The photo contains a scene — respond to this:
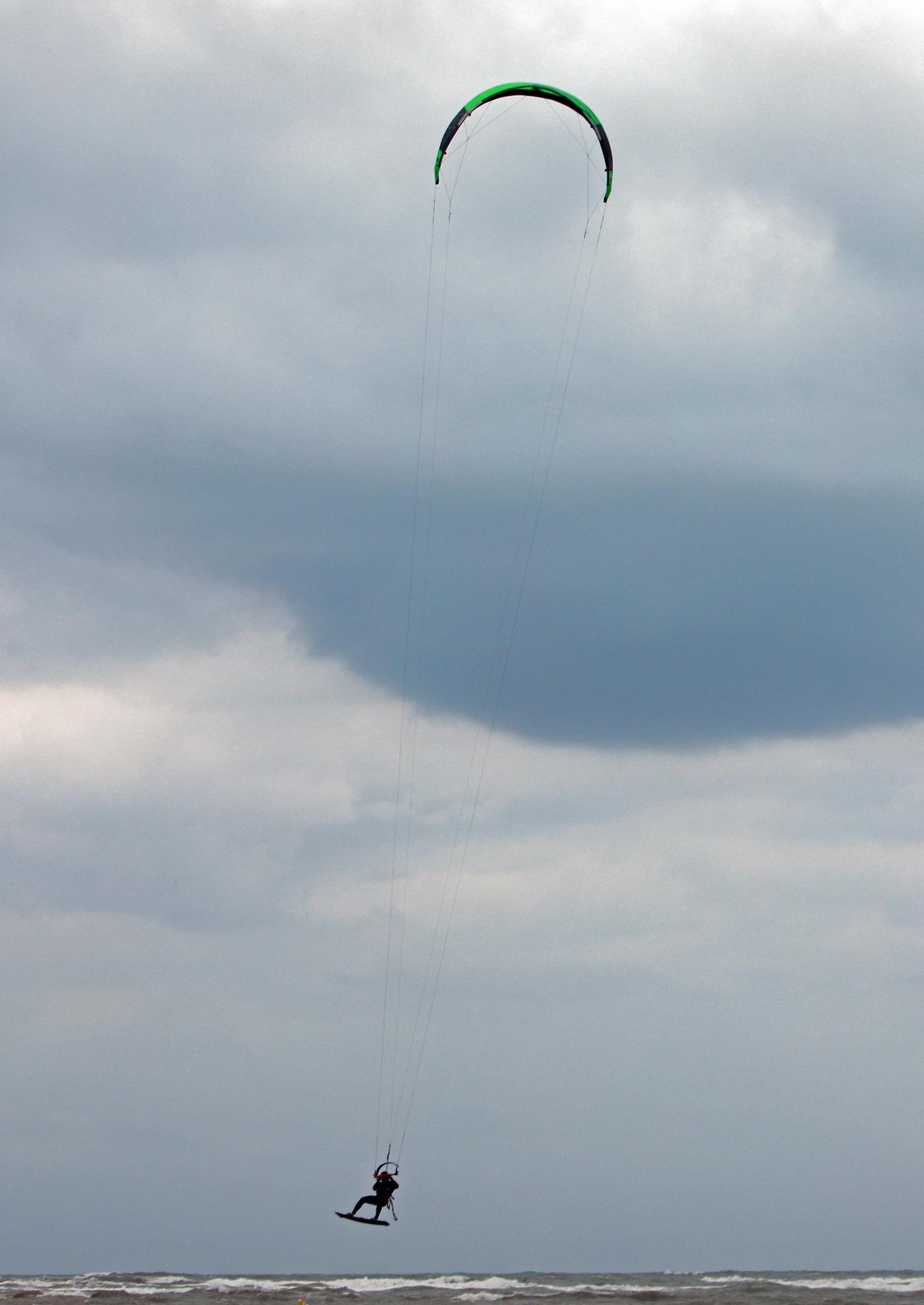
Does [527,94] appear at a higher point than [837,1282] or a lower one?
higher

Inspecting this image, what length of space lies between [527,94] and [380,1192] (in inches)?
945

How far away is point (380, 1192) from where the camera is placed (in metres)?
30.2

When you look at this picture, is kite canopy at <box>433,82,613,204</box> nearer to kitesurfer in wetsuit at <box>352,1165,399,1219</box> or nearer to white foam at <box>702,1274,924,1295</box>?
kitesurfer in wetsuit at <box>352,1165,399,1219</box>

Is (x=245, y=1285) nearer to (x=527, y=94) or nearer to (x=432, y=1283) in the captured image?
(x=432, y=1283)

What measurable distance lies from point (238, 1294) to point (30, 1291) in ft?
25.4

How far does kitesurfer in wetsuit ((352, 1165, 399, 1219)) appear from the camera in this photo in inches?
1182

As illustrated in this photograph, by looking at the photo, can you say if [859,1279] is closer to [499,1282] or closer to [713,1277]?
[713,1277]

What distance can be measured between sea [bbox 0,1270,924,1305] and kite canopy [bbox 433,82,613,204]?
34.5 m

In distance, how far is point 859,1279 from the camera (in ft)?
210

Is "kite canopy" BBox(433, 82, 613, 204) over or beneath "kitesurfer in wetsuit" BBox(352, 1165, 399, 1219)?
over

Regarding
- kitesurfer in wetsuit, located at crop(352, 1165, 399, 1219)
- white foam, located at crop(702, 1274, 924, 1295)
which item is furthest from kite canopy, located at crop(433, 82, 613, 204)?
white foam, located at crop(702, 1274, 924, 1295)

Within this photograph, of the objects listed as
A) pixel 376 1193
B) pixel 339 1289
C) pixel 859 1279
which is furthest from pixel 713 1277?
pixel 376 1193

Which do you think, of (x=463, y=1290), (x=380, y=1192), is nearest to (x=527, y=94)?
(x=380, y=1192)

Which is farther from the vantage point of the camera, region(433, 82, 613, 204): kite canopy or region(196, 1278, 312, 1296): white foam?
region(196, 1278, 312, 1296): white foam
